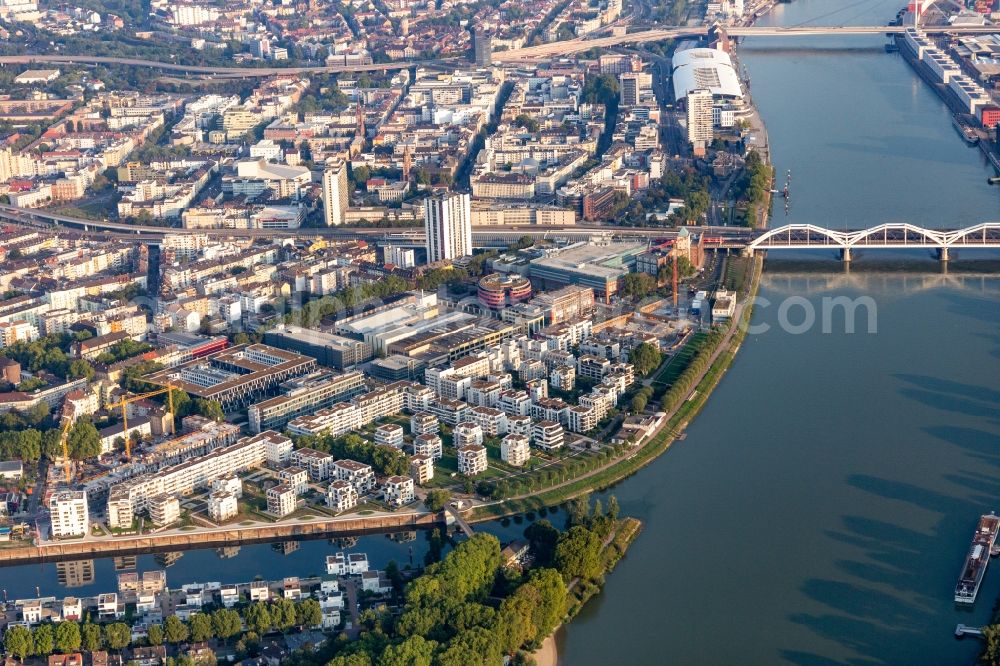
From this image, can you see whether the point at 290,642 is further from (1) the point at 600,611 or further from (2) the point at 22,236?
(2) the point at 22,236

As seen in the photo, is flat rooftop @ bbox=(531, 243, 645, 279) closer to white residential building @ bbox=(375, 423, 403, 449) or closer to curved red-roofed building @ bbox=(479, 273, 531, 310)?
curved red-roofed building @ bbox=(479, 273, 531, 310)

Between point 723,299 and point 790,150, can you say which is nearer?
point 723,299

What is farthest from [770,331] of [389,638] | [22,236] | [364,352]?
[22,236]

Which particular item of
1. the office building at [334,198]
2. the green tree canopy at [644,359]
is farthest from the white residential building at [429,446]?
the office building at [334,198]

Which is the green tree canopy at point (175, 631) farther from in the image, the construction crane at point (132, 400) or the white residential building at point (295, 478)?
the construction crane at point (132, 400)

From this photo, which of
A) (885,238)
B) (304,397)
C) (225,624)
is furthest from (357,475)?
(885,238)

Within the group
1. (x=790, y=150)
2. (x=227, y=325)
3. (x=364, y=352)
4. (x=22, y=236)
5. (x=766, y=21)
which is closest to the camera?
(x=364, y=352)
